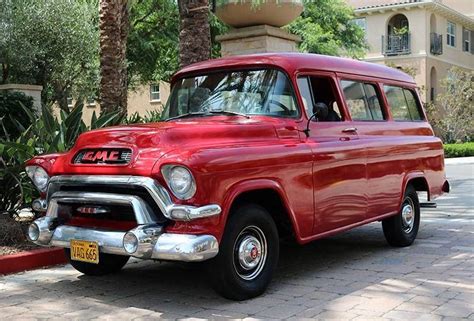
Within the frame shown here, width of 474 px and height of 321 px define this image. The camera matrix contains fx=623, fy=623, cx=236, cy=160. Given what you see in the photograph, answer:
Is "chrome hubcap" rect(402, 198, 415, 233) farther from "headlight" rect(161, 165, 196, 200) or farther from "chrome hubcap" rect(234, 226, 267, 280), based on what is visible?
"headlight" rect(161, 165, 196, 200)

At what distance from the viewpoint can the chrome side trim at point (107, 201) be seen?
4703mm

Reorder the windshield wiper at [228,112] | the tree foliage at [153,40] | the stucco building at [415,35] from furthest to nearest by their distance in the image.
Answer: the stucco building at [415,35]
the tree foliage at [153,40]
the windshield wiper at [228,112]

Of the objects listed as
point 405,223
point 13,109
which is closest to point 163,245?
point 405,223

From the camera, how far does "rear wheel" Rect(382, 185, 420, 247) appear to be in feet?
24.3

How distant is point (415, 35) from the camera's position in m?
36.4

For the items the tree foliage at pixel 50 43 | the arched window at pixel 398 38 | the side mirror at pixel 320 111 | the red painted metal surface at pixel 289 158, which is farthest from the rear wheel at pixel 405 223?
the arched window at pixel 398 38

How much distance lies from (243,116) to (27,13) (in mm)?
15055

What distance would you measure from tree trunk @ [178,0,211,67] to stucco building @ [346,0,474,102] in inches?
1069

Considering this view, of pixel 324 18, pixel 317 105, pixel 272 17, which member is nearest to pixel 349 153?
pixel 317 105

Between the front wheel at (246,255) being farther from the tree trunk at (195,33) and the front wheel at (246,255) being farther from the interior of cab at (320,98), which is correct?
the tree trunk at (195,33)

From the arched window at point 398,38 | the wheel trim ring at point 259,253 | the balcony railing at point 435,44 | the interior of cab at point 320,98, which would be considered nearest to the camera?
the wheel trim ring at point 259,253

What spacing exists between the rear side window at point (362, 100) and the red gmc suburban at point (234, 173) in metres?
0.02

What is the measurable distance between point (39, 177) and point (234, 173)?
77.7 inches

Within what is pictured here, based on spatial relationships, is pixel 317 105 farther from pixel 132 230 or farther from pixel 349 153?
pixel 132 230
